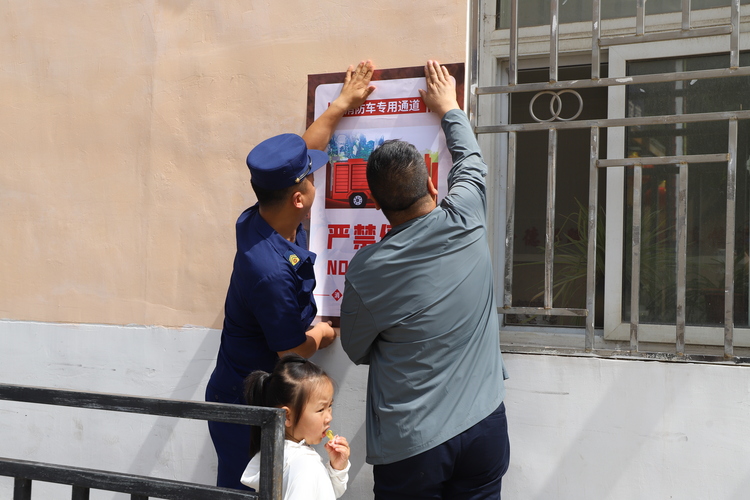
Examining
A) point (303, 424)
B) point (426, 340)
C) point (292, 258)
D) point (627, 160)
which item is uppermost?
point (627, 160)

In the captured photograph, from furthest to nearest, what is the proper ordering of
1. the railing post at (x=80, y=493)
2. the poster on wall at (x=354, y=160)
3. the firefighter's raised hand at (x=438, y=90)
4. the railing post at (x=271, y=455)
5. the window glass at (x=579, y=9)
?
the window glass at (x=579, y=9) → the poster on wall at (x=354, y=160) → the firefighter's raised hand at (x=438, y=90) → the railing post at (x=80, y=493) → the railing post at (x=271, y=455)

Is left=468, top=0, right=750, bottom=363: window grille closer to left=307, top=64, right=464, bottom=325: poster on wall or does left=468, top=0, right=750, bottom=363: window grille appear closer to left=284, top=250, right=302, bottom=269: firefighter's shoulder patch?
left=307, top=64, right=464, bottom=325: poster on wall

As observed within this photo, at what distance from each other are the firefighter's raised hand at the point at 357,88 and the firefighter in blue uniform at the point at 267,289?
249 mm

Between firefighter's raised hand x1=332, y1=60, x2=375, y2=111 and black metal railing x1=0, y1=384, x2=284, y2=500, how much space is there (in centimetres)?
140

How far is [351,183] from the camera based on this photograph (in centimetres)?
274

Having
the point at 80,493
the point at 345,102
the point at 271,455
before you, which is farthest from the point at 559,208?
the point at 80,493

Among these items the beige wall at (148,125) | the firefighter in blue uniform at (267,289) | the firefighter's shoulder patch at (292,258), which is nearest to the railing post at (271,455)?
the firefighter in blue uniform at (267,289)

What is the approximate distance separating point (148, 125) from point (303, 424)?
1.70 m

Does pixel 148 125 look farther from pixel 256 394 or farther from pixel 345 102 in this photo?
pixel 256 394

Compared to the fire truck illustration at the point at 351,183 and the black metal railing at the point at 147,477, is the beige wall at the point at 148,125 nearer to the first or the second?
the fire truck illustration at the point at 351,183

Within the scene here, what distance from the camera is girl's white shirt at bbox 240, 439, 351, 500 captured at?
6.23 ft

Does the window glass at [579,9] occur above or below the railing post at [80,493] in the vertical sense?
above

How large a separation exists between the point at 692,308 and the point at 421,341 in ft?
4.21

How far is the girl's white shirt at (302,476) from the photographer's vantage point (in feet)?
6.23
